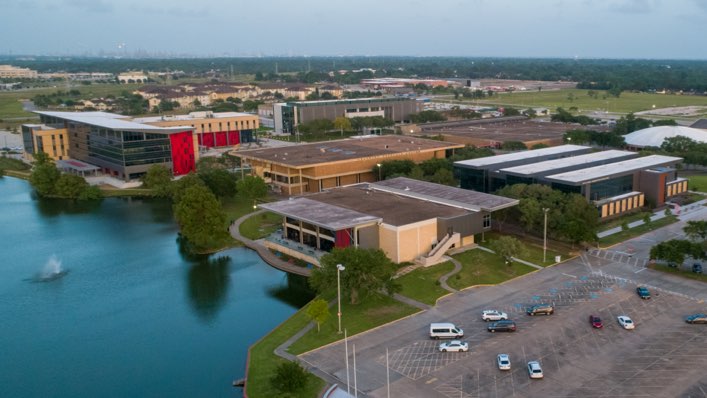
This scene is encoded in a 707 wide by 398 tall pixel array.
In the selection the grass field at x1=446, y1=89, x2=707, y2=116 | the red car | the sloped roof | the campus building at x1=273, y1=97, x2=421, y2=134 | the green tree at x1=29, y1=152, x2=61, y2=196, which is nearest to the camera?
the red car

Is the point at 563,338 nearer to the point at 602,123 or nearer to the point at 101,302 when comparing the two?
the point at 101,302

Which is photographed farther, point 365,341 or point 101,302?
point 101,302

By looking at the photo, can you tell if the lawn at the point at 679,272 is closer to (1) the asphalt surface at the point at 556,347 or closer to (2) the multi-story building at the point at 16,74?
(1) the asphalt surface at the point at 556,347

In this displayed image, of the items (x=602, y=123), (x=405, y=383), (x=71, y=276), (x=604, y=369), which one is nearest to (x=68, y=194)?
(x=71, y=276)

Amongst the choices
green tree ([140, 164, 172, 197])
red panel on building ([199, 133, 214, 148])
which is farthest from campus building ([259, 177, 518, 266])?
red panel on building ([199, 133, 214, 148])

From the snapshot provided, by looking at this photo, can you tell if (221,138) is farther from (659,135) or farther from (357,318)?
(357,318)

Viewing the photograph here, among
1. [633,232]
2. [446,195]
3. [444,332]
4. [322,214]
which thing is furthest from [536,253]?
[444,332]

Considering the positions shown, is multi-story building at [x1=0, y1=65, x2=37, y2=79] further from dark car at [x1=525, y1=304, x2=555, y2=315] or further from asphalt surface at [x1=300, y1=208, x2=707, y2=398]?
dark car at [x1=525, y1=304, x2=555, y2=315]

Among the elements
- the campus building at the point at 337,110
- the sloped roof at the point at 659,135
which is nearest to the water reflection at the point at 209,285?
the sloped roof at the point at 659,135
